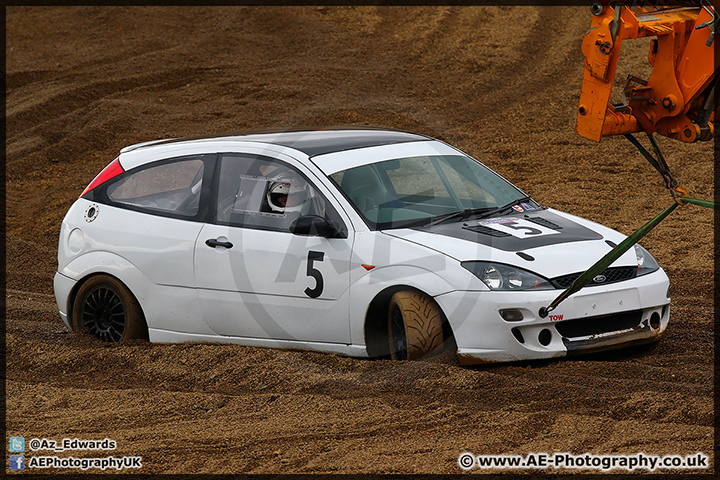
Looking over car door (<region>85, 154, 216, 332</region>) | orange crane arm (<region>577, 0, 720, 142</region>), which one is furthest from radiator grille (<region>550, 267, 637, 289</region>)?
car door (<region>85, 154, 216, 332</region>)

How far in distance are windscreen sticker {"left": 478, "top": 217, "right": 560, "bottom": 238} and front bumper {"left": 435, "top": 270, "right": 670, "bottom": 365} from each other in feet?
2.13

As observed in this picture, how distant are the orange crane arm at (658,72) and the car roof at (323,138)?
1.85m

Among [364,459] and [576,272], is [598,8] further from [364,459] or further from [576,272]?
[364,459]

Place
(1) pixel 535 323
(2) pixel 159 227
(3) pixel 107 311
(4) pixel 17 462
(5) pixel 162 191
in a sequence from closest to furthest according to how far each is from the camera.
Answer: (4) pixel 17 462 → (1) pixel 535 323 → (2) pixel 159 227 → (3) pixel 107 311 → (5) pixel 162 191

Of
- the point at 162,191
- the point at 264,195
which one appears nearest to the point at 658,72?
the point at 264,195

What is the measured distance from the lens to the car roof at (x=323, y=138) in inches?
285

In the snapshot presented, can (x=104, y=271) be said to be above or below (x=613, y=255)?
below

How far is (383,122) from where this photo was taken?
53.0ft

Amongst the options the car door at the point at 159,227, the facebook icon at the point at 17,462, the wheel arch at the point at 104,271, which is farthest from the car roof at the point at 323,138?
the facebook icon at the point at 17,462

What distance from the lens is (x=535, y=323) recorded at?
603 centimetres

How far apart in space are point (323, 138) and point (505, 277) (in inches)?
87.9

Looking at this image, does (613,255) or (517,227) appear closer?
(613,255)

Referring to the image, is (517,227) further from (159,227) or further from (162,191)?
(162,191)

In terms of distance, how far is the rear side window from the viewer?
7406 mm
